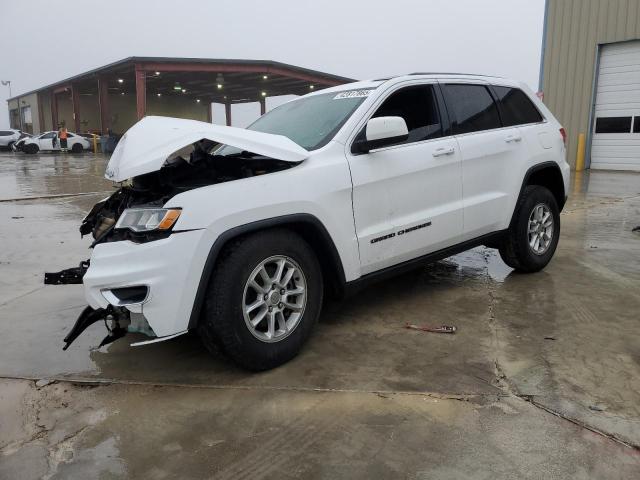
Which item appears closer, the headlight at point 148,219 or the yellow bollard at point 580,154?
the headlight at point 148,219

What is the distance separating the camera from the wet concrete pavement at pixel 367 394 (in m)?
2.37

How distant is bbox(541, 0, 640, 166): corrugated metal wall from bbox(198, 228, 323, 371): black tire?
16.1m

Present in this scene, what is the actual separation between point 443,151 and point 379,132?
838mm

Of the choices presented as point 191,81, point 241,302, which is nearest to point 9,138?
point 191,81

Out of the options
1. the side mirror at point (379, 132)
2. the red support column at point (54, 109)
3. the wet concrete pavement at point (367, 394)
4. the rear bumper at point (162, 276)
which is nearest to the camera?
the wet concrete pavement at point (367, 394)

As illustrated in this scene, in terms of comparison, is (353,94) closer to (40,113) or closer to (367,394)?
(367,394)

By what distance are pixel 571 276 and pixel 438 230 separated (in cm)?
182

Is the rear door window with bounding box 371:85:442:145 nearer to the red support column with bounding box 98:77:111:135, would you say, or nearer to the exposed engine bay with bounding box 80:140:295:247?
the exposed engine bay with bounding box 80:140:295:247

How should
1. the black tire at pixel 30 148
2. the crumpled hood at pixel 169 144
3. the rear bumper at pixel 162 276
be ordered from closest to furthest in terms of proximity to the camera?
the rear bumper at pixel 162 276 → the crumpled hood at pixel 169 144 → the black tire at pixel 30 148

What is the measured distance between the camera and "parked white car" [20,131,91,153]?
31.1m

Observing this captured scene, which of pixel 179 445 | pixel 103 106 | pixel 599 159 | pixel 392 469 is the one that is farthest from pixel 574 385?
pixel 103 106

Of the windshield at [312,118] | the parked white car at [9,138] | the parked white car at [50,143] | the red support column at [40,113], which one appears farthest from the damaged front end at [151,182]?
the red support column at [40,113]

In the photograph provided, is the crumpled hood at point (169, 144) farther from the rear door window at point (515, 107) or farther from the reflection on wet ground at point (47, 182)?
the reflection on wet ground at point (47, 182)

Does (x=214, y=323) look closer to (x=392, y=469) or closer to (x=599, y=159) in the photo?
(x=392, y=469)
